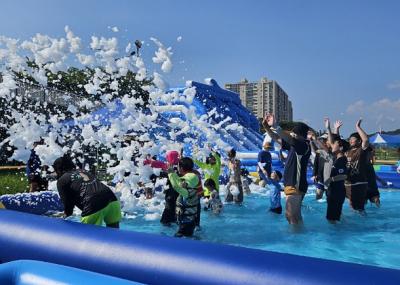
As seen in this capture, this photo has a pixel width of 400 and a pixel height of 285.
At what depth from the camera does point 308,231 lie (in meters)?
6.24

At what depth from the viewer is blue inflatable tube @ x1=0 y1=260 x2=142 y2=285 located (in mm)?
2783

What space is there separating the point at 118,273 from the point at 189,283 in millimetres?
628

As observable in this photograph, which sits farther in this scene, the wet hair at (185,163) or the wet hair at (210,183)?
the wet hair at (210,183)

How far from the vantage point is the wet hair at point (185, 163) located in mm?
5316

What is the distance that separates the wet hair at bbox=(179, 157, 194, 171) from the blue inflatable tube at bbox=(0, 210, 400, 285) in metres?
1.72

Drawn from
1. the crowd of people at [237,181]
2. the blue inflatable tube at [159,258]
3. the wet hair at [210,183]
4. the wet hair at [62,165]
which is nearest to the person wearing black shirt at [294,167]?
the crowd of people at [237,181]

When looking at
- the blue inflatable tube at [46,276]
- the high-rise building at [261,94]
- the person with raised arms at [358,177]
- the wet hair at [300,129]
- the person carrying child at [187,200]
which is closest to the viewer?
the blue inflatable tube at [46,276]

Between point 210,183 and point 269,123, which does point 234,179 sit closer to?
point 210,183

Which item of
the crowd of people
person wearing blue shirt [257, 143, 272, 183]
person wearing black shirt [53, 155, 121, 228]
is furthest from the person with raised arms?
person wearing black shirt [53, 155, 121, 228]

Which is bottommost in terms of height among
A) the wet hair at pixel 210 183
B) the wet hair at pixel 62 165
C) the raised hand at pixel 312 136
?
the wet hair at pixel 210 183

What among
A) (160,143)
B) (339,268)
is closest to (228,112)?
(160,143)

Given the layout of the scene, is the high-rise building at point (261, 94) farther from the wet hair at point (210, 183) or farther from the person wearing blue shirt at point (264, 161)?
the wet hair at point (210, 183)

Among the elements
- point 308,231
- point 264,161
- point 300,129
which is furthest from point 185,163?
point 264,161

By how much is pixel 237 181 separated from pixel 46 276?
21.0ft
